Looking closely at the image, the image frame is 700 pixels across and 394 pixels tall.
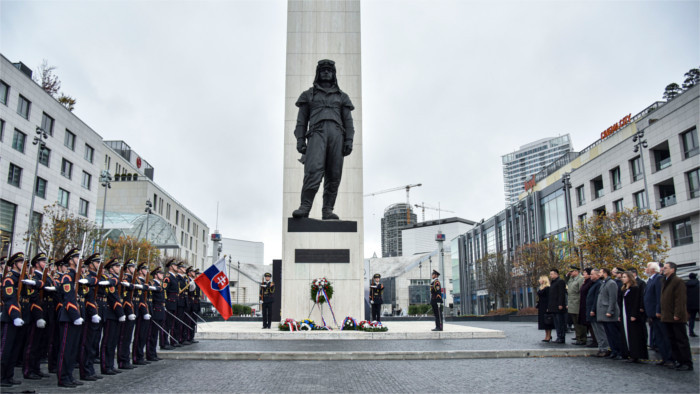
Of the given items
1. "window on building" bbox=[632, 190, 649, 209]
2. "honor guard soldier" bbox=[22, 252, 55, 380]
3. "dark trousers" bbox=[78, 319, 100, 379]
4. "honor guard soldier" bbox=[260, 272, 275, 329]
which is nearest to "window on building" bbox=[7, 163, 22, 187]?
"honor guard soldier" bbox=[260, 272, 275, 329]

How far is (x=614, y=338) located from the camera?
10289 millimetres

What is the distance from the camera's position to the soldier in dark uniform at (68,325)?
7.39 metres

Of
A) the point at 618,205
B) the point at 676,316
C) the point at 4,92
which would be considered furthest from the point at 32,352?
the point at 618,205

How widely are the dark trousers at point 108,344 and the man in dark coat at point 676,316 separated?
9.23m

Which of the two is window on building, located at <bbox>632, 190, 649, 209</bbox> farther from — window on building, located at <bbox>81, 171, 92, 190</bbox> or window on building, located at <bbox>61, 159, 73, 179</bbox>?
window on building, located at <bbox>81, 171, 92, 190</bbox>

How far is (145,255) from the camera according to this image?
43062 millimetres

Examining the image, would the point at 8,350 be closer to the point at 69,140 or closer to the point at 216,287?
the point at 216,287

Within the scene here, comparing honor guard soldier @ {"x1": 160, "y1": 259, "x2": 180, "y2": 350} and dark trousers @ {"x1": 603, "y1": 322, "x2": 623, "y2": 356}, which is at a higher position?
honor guard soldier @ {"x1": 160, "y1": 259, "x2": 180, "y2": 350}

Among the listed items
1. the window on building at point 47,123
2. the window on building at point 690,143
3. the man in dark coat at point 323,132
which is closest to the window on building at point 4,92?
the window on building at point 47,123

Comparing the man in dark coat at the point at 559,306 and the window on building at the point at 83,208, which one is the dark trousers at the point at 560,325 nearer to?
the man in dark coat at the point at 559,306

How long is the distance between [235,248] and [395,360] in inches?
5413

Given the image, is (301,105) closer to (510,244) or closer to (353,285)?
(353,285)

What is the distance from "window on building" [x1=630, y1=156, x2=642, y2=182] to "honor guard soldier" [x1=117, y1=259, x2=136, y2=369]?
43745mm

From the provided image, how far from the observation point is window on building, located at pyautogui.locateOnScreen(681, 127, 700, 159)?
36.9 m
